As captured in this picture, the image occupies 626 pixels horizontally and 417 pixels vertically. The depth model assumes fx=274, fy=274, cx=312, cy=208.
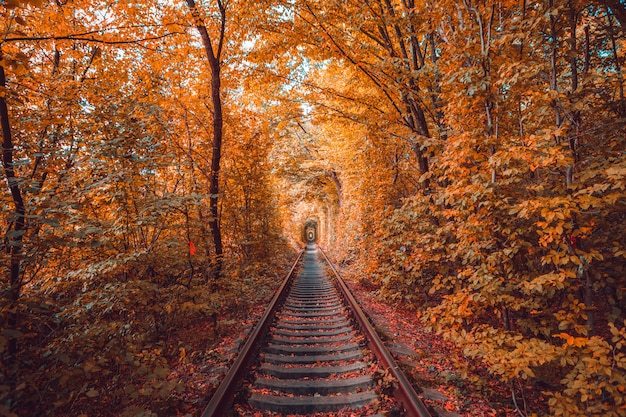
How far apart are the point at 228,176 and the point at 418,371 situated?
671 centimetres

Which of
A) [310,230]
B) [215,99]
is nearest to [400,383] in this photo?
[215,99]

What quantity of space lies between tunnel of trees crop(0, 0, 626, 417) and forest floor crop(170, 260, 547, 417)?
0.08 metres

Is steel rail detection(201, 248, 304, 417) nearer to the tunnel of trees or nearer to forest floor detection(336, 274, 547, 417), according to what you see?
the tunnel of trees

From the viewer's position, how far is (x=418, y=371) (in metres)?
3.88

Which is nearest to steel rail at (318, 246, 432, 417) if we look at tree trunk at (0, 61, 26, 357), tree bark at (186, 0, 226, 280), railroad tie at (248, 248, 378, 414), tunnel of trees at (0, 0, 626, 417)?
railroad tie at (248, 248, 378, 414)

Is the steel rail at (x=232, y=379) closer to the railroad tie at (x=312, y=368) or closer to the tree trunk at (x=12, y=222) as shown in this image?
the railroad tie at (x=312, y=368)

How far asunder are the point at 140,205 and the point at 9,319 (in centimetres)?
199

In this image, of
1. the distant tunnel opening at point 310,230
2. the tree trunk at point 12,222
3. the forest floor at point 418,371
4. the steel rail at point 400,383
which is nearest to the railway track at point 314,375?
the steel rail at point 400,383

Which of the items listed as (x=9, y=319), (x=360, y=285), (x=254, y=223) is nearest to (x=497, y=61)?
(x=9, y=319)

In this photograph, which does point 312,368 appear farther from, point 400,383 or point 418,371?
point 418,371

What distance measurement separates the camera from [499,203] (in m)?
3.26

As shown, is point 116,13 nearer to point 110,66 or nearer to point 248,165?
point 110,66

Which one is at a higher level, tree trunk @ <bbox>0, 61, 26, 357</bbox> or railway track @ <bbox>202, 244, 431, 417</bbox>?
tree trunk @ <bbox>0, 61, 26, 357</bbox>

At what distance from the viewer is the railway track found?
3.11 metres
